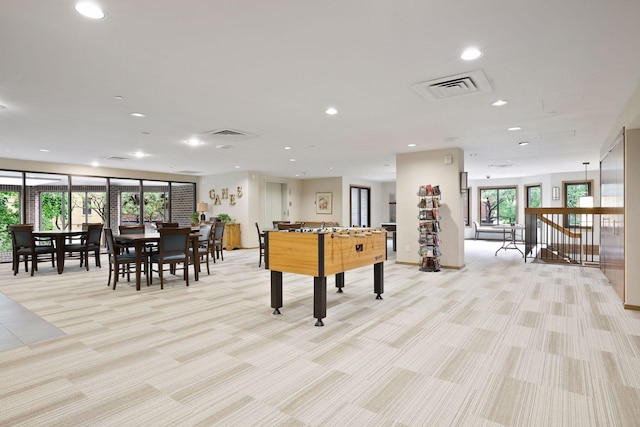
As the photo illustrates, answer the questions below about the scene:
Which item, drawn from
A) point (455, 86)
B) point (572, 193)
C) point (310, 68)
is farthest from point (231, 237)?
point (572, 193)

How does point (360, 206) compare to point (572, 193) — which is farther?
point (360, 206)

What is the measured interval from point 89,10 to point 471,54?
116 inches

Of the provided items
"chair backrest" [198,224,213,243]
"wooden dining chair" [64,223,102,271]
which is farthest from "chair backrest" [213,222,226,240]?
"wooden dining chair" [64,223,102,271]

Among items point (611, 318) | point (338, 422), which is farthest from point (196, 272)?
point (611, 318)

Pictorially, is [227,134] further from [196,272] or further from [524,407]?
[524,407]

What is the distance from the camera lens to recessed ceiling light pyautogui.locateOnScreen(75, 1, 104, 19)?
7.33 feet

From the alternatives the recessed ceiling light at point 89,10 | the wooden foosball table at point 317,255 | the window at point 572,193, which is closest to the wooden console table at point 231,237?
the wooden foosball table at point 317,255

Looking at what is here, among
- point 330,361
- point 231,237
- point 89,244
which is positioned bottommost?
point 330,361

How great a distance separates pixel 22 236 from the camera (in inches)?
259

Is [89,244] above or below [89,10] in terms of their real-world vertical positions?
below

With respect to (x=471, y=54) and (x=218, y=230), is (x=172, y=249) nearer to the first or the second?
(x=218, y=230)

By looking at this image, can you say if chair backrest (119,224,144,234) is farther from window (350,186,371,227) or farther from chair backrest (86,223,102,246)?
window (350,186,371,227)

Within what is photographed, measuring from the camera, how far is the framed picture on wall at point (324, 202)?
13486 millimetres

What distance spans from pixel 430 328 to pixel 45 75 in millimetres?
4577
